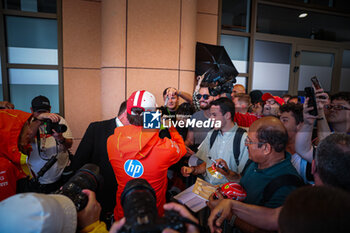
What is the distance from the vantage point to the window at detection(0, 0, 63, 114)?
320 centimetres

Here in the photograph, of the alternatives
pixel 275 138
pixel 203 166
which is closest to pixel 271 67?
pixel 203 166

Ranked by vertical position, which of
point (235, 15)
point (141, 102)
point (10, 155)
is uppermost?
point (235, 15)

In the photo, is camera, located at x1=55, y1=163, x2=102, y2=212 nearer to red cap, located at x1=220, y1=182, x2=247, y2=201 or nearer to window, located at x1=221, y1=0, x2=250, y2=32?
red cap, located at x1=220, y1=182, x2=247, y2=201

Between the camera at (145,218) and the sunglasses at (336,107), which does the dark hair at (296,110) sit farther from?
the camera at (145,218)

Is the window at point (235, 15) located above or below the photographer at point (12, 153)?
above

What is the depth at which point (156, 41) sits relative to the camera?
119 inches

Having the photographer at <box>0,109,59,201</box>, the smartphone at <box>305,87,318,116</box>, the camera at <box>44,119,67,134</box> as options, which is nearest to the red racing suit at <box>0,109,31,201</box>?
the photographer at <box>0,109,59,201</box>

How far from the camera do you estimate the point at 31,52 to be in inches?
131

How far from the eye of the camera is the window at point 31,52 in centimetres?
320

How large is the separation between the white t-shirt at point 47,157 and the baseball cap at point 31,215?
1635mm

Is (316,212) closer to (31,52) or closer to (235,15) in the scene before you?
(31,52)

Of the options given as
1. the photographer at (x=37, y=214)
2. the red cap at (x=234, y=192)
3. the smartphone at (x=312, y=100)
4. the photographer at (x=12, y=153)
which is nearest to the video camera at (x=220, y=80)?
the smartphone at (x=312, y=100)

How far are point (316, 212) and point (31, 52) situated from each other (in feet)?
13.4

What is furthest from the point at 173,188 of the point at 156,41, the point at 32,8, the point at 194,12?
the point at 32,8
